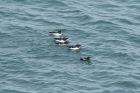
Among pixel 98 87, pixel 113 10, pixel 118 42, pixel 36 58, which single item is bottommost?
pixel 98 87

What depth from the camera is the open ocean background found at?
56.8 metres

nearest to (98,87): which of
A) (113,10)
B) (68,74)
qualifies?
(68,74)

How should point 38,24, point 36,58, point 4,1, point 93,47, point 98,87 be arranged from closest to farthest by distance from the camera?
point 98,87 → point 36,58 → point 93,47 → point 38,24 → point 4,1

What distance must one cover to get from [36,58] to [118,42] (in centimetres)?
1258

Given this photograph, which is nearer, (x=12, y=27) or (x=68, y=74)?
(x=68, y=74)

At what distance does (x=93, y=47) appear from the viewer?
215ft

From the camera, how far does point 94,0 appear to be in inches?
3250

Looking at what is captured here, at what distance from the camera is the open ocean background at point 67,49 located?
56812mm

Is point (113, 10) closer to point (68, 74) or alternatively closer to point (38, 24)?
point (38, 24)

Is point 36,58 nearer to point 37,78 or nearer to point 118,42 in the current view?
point 37,78

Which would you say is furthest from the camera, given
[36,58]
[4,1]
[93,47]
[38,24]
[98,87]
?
[4,1]

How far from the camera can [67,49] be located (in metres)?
64.8

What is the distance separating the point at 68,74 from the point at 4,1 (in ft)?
82.5

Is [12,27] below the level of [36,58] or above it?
above
